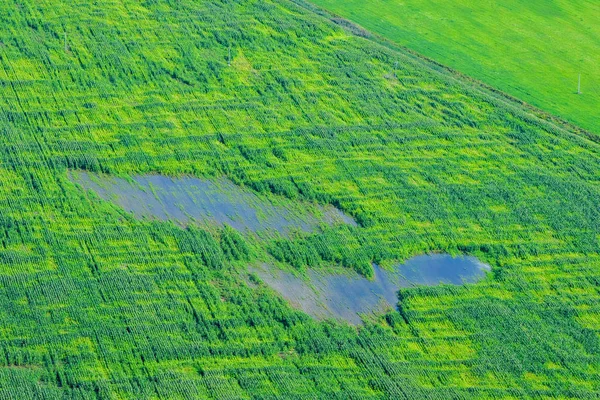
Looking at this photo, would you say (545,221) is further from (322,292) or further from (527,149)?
(322,292)

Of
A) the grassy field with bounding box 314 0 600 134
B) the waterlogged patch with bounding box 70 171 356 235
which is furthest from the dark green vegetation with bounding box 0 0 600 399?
the grassy field with bounding box 314 0 600 134

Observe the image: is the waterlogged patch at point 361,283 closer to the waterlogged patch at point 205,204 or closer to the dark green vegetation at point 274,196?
the dark green vegetation at point 274,196

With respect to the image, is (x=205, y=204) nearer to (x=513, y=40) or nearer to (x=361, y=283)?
(x=361, y=283)

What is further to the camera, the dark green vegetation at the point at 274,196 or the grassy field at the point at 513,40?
the grassy field at the point at 513,40

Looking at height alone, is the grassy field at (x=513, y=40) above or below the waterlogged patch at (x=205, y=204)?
above

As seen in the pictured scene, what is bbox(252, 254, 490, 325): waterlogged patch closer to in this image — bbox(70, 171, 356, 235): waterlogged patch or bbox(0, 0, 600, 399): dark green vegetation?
bbox(0, 0, 600, 399): dark green vegetation

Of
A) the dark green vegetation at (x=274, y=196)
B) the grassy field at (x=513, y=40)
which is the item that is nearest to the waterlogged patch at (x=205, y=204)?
the dark green vegetation at (x=274, y=196)

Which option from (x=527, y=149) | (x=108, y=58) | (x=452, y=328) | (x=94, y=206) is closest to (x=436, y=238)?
(x=452, y=328)
